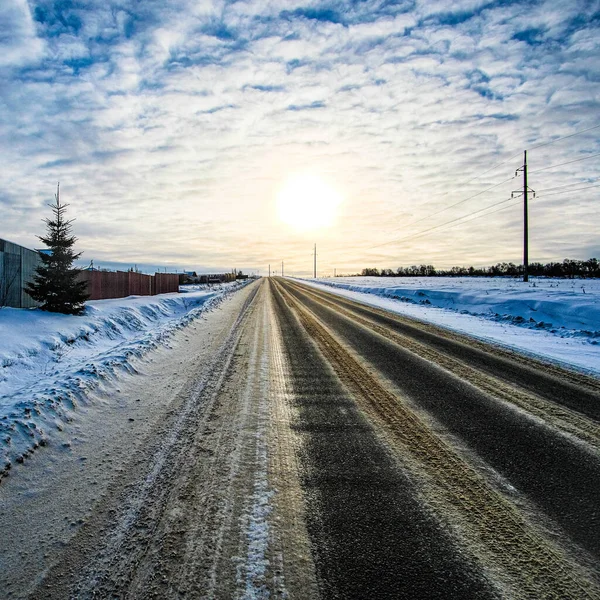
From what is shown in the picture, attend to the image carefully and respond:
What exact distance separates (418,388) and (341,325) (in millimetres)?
6277

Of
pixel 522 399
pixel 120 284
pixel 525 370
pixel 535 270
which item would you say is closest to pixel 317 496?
pixel 522 399

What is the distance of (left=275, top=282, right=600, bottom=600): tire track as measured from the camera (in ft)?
6.31

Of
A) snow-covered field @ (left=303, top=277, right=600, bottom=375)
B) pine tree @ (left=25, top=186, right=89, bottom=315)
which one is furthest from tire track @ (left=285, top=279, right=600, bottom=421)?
pine tree @ (left=25, top=186, right=89, bottom=315)

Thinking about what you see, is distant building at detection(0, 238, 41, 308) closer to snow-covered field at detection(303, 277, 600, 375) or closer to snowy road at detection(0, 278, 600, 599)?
snowy road at detection(0, 278, 600, 599)

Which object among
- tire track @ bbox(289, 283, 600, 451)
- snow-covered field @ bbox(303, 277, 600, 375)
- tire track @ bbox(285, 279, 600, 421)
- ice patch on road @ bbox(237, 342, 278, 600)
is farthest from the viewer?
snow-covered field @ bbox(303, 277, 600, 375)

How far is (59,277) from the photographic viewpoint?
12352 mm

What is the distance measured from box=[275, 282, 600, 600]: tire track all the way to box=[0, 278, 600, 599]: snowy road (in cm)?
1

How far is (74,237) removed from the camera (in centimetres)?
1275

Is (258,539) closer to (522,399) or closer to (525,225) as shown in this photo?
(522,399)

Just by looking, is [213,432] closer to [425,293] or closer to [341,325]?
[341,325]

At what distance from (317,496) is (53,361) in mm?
6786

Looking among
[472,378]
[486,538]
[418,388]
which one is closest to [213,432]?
[486,538]

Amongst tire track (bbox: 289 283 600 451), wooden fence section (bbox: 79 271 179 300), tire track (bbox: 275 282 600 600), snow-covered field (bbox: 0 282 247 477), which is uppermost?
wooden fence section (bbox: 79 271 179 300)

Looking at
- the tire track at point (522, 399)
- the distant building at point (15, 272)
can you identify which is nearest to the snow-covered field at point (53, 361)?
the distant building at point (15, 272)
